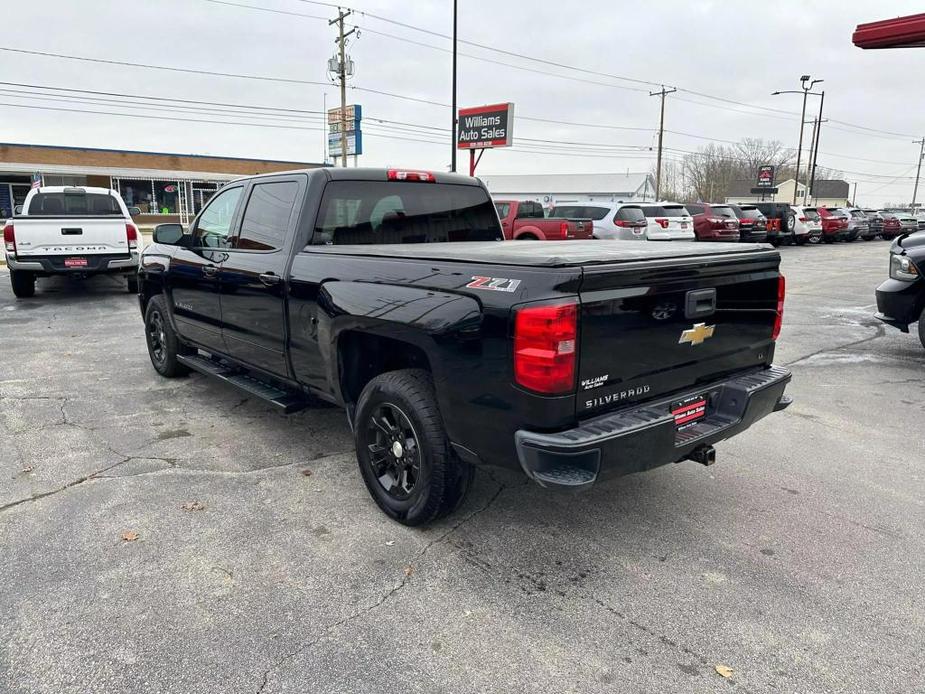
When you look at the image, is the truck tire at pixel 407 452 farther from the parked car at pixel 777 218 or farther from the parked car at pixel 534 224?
the parked car at pixel 777 218

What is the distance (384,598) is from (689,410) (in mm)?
1711

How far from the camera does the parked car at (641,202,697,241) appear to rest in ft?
59.8

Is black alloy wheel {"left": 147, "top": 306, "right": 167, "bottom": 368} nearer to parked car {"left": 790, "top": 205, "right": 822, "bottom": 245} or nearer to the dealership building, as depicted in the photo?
parked car {"left": 790, "top": 205, "right": 822, "bottom": 245}

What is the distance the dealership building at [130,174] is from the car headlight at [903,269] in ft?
127

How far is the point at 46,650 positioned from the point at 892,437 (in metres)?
5.46

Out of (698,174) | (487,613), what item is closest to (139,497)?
(487,613)

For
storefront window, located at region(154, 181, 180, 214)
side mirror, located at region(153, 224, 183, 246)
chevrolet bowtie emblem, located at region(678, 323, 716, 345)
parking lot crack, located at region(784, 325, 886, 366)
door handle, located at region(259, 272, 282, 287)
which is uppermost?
storefront window, located at region(154, 181, 180, 214)

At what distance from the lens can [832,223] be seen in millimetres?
29797

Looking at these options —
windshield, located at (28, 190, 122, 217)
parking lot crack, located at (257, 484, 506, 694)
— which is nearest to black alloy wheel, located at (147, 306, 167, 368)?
parking lot crack, located at (257, 484, 506, 694)

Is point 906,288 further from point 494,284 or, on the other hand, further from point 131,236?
point 131,236

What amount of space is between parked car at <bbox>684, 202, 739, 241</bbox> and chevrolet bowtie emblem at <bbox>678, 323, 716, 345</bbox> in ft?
62.6

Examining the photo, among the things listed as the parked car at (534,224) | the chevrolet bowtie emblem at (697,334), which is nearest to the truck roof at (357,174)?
the chevrolet bowtie emblem at (697,334)

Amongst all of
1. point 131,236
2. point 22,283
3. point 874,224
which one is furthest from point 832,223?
point 22,283

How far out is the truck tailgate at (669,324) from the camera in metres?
2.79
